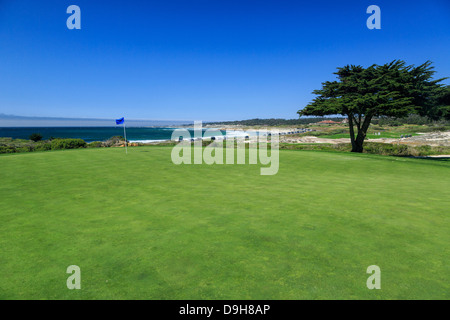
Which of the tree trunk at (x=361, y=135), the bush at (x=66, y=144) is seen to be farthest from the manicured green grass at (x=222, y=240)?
the bush at (x=66, y=144)

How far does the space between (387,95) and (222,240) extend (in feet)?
76.5

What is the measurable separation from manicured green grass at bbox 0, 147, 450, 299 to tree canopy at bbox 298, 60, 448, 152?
50.9ft

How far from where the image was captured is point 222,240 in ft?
13.3

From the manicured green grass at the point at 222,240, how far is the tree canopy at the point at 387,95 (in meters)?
15.5

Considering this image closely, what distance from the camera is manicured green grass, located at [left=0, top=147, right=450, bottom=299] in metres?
2.87

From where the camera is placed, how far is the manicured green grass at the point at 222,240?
9.43 ft

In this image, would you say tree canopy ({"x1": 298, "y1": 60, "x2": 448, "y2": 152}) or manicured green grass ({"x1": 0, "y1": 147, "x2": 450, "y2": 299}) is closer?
manicured green grass ({"x1": 0, "y1": 147, "x2": 450, "y2": 299})

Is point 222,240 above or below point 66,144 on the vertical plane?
below

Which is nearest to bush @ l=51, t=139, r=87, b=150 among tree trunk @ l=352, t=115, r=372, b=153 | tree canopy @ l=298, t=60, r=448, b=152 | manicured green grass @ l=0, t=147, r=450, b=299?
manicured green grass @ l=0, t=147, r=450, b=299

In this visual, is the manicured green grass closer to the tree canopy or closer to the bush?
the tree canopy

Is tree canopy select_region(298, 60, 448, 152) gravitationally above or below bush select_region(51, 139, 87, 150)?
above

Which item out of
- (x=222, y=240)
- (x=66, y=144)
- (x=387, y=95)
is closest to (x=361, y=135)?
(x=387, y=95)

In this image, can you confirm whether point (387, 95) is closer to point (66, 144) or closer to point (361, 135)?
point (361, 135)

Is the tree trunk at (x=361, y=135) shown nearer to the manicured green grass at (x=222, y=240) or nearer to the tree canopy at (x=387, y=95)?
the tree canopy at (x=387, y=95)
